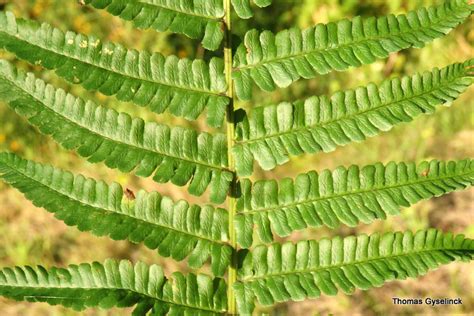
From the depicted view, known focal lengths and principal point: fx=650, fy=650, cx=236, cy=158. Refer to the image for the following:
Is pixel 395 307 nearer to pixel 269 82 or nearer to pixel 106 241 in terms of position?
pixel 106 241

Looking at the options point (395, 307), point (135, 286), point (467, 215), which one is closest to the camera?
point (135, 286)

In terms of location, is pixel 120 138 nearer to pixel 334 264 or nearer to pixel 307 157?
pixel 334 264

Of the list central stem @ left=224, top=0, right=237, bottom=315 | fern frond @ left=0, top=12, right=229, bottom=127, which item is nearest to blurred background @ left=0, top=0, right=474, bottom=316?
central stem @ left=224, top=0, right=237, bottom=315

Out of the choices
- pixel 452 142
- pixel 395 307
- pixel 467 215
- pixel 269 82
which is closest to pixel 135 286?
pixel 269 82

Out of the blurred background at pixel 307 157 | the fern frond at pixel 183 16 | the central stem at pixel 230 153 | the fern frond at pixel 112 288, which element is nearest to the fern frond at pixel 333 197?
the central stem at pixel 230 153

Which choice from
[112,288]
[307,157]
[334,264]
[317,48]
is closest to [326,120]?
[317,48]

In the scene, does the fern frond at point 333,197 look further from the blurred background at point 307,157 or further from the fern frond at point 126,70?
the blurred background at point 307,157

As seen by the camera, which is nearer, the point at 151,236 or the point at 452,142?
the point at 151,236
